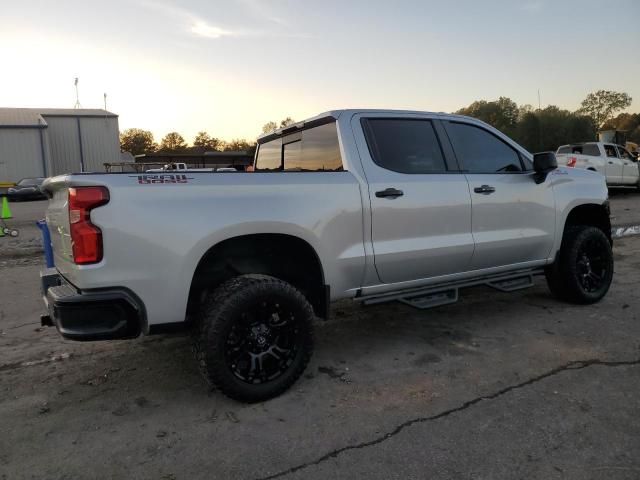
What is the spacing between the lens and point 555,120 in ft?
223

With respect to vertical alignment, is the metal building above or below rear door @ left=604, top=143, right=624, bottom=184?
above

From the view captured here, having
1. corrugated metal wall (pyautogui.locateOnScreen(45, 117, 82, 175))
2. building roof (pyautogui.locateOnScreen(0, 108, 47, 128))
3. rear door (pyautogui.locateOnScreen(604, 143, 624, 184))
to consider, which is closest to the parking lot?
rear door (pyautogui.locateOnScreen(604, 143, 624, 184))

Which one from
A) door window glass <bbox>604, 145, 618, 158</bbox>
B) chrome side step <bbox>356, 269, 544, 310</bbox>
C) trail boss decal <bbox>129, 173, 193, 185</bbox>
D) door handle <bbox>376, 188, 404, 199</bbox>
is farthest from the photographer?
door window glass <bbox>604, 145, 618, 158</bbox>

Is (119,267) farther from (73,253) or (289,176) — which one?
(289,176)

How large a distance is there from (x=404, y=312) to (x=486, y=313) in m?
0.82

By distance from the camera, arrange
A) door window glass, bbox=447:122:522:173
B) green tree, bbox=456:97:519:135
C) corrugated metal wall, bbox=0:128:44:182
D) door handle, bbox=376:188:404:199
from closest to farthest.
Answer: door handle, bbox=376:188:404:199 → door window glass, bbox=447:122:522:173 → corrugated metal wall, bbox=0:128:44:182 → green tree, bbox=456:97:519:135

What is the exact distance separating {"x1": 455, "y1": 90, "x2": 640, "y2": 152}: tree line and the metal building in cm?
5261

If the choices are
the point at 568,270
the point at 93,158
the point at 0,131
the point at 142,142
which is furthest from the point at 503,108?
the point at 568,270

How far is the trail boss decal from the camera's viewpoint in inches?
109

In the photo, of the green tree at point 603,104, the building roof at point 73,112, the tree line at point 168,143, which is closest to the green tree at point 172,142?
the tree line at point 168,143

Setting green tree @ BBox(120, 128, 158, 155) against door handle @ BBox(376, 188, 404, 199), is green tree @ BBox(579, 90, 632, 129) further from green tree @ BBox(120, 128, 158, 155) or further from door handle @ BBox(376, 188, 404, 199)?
door handle @ BBox(376, 188, 404, 199)

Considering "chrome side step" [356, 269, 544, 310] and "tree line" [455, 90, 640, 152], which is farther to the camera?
"tree line" [455, 90, 640, 152]

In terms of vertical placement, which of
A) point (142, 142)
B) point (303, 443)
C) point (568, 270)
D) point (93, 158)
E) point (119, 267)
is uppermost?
point (142, 142)

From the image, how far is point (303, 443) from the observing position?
2604 mm
